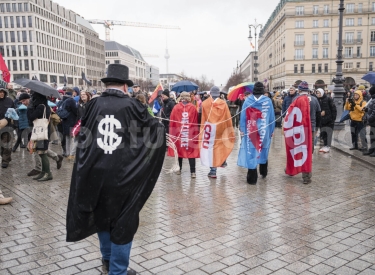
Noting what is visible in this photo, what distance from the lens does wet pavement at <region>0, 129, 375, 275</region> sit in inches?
160

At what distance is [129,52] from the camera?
169 meters

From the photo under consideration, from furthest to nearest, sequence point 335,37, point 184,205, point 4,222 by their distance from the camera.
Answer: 1. point 335,37
2. point 184,205
3. point 4,222

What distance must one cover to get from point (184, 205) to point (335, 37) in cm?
8718

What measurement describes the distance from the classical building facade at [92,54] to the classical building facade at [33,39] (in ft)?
51.3

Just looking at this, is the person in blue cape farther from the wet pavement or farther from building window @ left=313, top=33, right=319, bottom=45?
building window @ left=313, top=33, right=319, bottom=45

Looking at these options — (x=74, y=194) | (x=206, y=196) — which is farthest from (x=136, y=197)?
(x=206, y=196)

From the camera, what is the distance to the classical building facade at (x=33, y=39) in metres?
84.8

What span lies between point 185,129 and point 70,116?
3882mm

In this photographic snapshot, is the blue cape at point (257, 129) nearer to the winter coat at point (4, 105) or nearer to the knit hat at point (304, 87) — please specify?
the knit hat at point (304, 87)

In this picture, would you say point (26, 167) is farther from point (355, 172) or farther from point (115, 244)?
point (355, 172)

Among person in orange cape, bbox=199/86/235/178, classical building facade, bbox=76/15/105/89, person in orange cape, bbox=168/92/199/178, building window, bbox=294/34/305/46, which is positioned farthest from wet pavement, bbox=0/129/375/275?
classical building facade, bbox=76/15/105/89

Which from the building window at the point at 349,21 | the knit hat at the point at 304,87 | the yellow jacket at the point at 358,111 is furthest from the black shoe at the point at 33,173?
the building window at the point at 349,21

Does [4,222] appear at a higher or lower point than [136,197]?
lower

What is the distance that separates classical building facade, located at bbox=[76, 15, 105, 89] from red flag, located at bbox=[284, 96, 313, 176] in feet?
367
